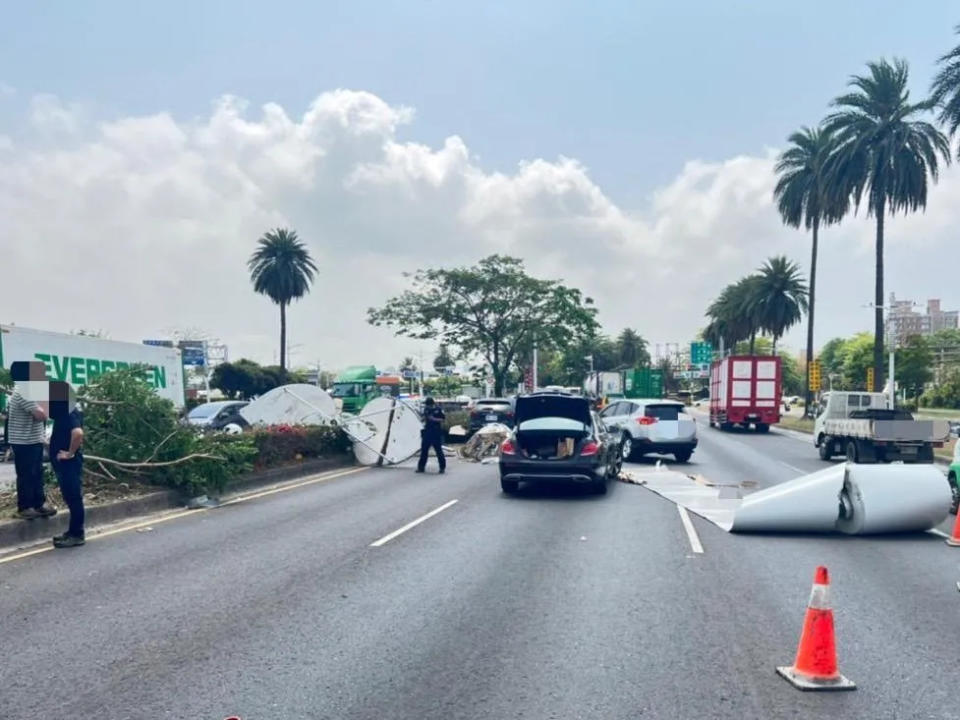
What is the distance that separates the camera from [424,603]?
298 inches

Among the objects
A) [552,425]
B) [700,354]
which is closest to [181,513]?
[552,425]

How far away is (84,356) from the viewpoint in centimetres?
1827

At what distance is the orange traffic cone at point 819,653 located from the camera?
5531 millimetres

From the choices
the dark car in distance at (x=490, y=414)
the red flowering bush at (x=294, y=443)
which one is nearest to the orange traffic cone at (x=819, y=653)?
the red flowering bush at (x=294, y=443)

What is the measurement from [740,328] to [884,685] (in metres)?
80.8

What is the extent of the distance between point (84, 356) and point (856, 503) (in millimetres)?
14369

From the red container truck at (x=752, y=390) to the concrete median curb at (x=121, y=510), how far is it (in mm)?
27458

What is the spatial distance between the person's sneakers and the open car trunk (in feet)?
24.4

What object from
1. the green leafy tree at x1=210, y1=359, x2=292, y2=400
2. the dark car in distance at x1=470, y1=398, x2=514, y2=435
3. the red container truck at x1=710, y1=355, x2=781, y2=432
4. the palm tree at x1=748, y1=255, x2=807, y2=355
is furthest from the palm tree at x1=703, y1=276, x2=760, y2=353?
the dark car in distance at x1=470, y1=398, x2=514, y2=435

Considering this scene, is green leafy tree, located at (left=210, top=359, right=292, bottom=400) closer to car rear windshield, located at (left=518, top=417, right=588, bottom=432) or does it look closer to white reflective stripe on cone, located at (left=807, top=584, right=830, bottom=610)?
car rear windshield, located at (left=518, top=417, right=588, bottom=432)

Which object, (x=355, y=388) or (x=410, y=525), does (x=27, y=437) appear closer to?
(x=410, y=525)

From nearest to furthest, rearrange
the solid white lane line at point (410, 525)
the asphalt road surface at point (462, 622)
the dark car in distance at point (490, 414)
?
the asphalt road surface at point (462, 622) → the solid white lane line at point (410, 525) → the dark car in distance at point (490, 414)

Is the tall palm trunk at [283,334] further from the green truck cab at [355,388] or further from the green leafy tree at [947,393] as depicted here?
the green leafy tree at [947,393]

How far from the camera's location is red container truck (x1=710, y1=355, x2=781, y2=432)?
41656mm
